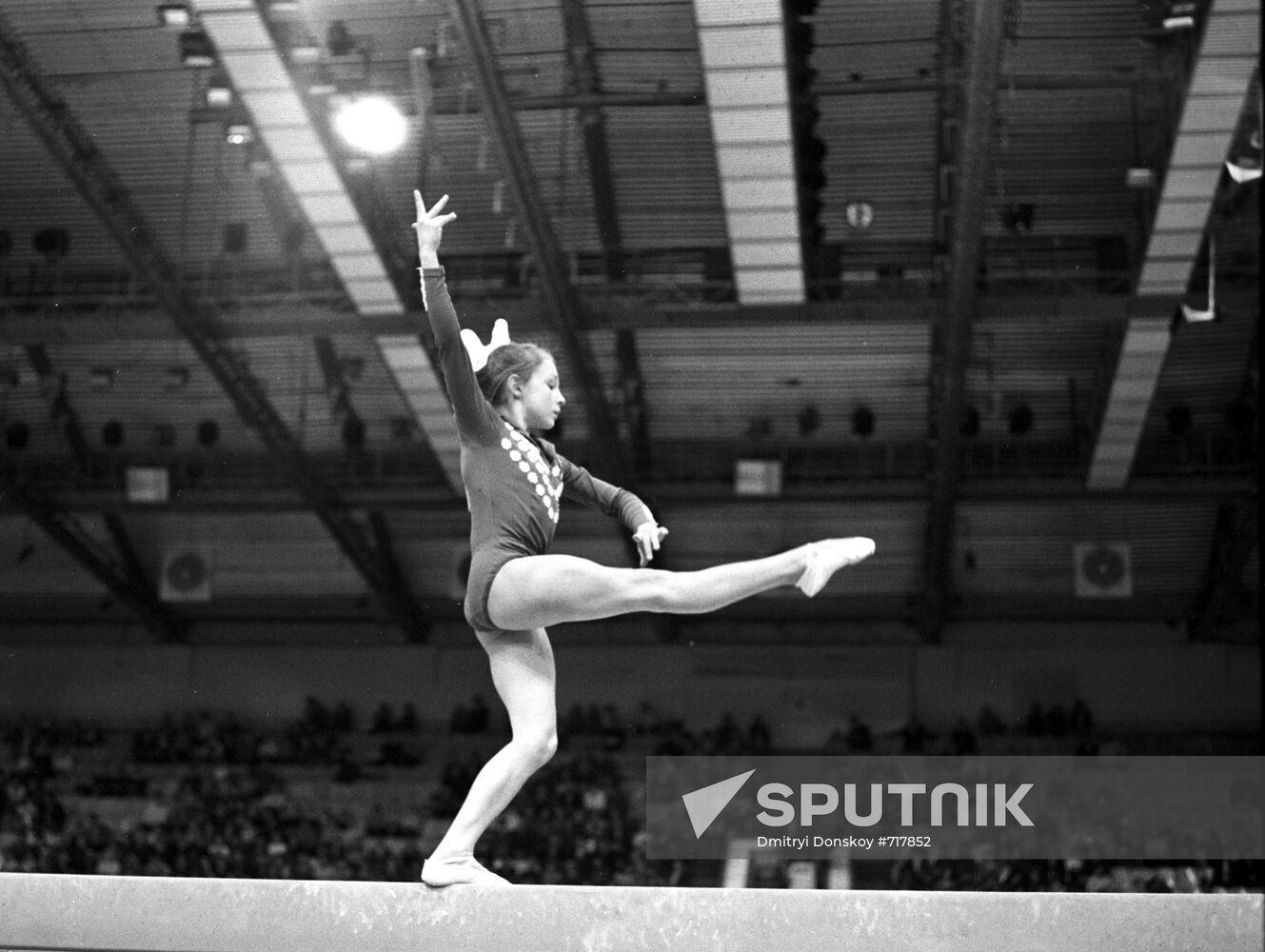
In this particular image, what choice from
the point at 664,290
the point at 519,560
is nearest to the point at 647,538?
the point at 519,560

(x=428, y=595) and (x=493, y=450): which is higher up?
(x=428, y=595)

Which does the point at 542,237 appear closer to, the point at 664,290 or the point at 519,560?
the point at 664,290

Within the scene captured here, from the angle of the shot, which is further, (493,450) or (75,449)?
(75,449)

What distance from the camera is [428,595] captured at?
2267 centimetres

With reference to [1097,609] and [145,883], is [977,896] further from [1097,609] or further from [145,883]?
[1097,609]

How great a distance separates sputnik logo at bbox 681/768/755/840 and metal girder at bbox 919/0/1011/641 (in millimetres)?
5667

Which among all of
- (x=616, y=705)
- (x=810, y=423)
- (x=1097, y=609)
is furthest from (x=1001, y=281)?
(x=616, y=705)

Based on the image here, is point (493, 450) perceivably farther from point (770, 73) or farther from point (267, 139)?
point (267, 139)

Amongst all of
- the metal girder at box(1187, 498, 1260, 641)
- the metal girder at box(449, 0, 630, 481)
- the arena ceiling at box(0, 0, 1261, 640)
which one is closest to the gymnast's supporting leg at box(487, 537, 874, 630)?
the arena ceiling at box(0, 0, 1261, 640)

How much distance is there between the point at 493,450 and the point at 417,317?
39.5ft

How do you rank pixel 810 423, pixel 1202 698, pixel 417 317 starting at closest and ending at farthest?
pixel 417 317, pixel 810 423, pixel 1202 698

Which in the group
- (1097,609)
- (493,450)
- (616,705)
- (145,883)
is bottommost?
(145,883)

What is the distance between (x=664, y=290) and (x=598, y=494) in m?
11.7

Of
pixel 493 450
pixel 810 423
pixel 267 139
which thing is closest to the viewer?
pixel 493 450
